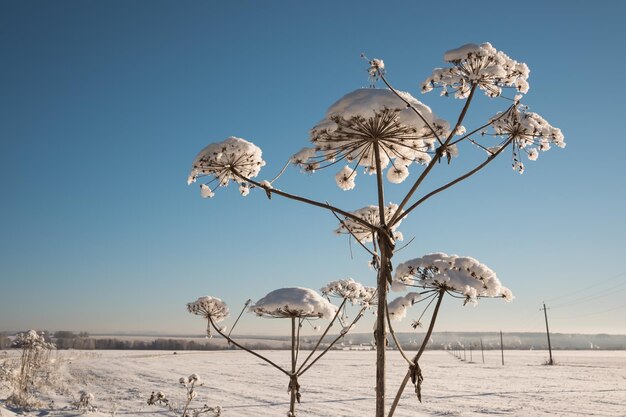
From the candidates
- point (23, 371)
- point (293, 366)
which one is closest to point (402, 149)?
point (293, 366)

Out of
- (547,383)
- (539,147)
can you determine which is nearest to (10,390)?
(539,147)

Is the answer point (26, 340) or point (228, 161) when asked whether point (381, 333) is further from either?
point (26, 340)

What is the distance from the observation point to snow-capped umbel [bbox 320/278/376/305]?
24.2ft

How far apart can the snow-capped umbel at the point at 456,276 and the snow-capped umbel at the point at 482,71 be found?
1565mm

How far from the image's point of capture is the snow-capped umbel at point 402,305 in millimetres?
4070

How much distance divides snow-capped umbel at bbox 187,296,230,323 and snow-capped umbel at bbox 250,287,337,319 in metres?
0.73

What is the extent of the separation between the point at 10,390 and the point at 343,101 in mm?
25271

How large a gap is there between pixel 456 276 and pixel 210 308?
3939mm

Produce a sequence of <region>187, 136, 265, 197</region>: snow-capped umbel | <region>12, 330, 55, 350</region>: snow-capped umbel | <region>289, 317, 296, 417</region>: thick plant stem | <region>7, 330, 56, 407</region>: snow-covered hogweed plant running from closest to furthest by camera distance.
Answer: <region>187, 136, 265, 197</region>: snow-capped umbel, <region>289, 317, 296, 417</region>: thick plant stem, <region>7, 330, 56, 407</region>: snow-covered hogweed plant, <region>12, 330, 55, 350</region>: snow-capped umbel

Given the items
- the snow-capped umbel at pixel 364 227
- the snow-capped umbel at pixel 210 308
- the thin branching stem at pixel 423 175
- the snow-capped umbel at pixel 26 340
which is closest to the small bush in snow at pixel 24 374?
the snow-capped umbel at pixel 26 340

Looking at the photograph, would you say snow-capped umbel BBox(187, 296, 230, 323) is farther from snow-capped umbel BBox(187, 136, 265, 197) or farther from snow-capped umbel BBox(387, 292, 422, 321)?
snow-capped umbel BBox(387, 292, 422, 321)

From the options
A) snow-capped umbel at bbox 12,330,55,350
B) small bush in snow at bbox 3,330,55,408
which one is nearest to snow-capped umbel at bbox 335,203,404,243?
small bush in snow at bbox 3,330,55,408

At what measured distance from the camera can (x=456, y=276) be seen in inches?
150

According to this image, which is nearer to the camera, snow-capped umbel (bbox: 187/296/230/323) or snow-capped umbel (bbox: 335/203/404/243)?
snow-capped umbel (bbox: 335/203/404/243)
